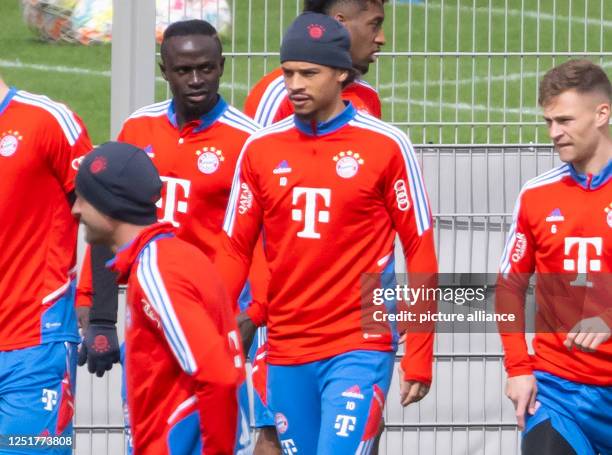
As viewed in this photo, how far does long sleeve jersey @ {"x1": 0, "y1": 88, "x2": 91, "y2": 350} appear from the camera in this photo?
23.6ft

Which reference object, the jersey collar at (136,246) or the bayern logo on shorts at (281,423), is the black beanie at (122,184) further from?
the bayern logo on shorts at (281,423)

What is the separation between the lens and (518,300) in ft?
24.1

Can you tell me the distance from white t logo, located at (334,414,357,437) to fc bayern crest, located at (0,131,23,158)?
175cm

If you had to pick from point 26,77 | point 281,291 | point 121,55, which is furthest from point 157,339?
point 26,77

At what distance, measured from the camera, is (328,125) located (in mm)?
7254

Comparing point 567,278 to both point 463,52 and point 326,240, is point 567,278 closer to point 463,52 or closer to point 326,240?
point 326,240

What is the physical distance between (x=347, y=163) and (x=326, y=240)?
333mm

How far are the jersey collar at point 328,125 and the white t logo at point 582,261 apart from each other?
1.05 m

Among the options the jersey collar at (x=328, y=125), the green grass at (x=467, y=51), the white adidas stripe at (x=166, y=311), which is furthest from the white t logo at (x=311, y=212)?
the green grass at (x=467, y=51)

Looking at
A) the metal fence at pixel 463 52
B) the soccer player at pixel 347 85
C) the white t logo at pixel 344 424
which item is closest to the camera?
the white t logo at pixel 344 424

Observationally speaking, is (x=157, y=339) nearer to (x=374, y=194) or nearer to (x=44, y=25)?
(x=374, y=194)

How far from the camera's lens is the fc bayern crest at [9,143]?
7219 mm

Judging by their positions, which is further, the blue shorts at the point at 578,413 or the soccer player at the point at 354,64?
the soccer player at the point at 354,64

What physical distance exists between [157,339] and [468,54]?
14.6ft
